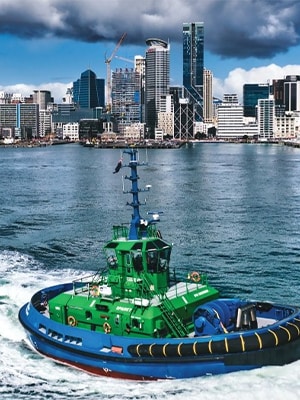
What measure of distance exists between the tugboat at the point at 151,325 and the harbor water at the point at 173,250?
0.35 meters

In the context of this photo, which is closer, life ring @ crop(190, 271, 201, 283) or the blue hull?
the blue hull

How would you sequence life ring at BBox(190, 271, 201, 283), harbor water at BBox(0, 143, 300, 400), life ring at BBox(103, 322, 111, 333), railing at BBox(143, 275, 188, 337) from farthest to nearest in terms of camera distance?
1. life ring at BBox(190, 271, 201, 283)
2. life ring at BBox(103, 322, 111, 333)
3. railing at BBox(143, 275, 188, 337)
4. harbor water at BBox(0, 143, 300, 400)

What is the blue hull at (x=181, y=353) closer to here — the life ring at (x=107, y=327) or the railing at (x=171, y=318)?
the life ring at (x=107, y=327)

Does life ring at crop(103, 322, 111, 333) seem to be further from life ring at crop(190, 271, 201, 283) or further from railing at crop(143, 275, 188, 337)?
life ring at crop(190, 271, 201, 283)

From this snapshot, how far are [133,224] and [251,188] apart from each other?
42641mm

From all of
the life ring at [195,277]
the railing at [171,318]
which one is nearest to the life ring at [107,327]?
the railing at [171,318]

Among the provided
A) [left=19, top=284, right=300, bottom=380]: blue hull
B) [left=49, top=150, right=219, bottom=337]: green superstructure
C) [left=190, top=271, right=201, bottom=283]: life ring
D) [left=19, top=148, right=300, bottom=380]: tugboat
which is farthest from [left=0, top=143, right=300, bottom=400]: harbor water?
[left=190, top=271, right=201, bottom=283]: life ring

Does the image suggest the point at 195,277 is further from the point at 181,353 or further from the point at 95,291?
the point at 181,353

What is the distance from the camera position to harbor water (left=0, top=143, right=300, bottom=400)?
14.3 meters

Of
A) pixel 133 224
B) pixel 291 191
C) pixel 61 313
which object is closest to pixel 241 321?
pixel 133 224

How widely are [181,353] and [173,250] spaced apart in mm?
14812

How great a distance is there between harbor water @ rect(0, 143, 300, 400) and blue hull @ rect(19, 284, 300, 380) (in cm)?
22

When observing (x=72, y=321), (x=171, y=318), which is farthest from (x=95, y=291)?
(x=171, y=318)

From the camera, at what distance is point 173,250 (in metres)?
28.9
